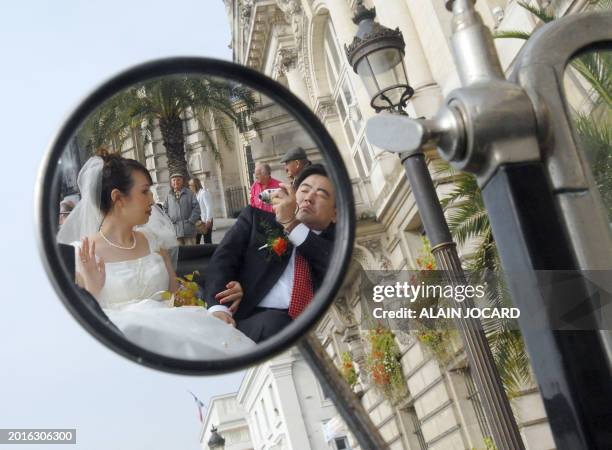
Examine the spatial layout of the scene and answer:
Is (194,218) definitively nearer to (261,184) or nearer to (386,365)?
(261,184)

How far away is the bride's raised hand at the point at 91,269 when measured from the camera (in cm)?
122

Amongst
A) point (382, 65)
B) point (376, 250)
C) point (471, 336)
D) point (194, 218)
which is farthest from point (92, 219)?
point (376, 250)

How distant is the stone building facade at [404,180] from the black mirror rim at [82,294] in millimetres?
Result: 9078

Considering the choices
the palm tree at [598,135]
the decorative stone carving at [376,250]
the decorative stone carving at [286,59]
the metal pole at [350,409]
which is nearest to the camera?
the metal pole at [350,409]

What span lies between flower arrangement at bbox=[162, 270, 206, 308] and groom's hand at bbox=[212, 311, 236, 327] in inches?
1.7

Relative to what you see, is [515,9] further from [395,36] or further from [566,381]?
[566,381]

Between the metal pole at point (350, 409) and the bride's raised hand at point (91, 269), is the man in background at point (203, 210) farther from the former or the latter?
the metal pole at point (350, 409)

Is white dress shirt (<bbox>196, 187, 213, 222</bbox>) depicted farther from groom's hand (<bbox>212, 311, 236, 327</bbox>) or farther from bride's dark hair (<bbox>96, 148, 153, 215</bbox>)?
groom's hand (<bbox>212, 311, 236, 327</bbox>)

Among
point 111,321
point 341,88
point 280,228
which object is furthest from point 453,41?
point 341,88

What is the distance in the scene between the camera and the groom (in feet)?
Answer: 4.29

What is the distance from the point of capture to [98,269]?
4.13ft

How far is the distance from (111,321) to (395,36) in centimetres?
514

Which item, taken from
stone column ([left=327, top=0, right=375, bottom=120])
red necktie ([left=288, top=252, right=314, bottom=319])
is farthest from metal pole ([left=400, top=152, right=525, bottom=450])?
stone column ([left=327, top=0, right=375, bottom=120])

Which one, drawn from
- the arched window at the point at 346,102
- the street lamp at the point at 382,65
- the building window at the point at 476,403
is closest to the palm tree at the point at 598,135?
the street lamp at the point at 382,65
